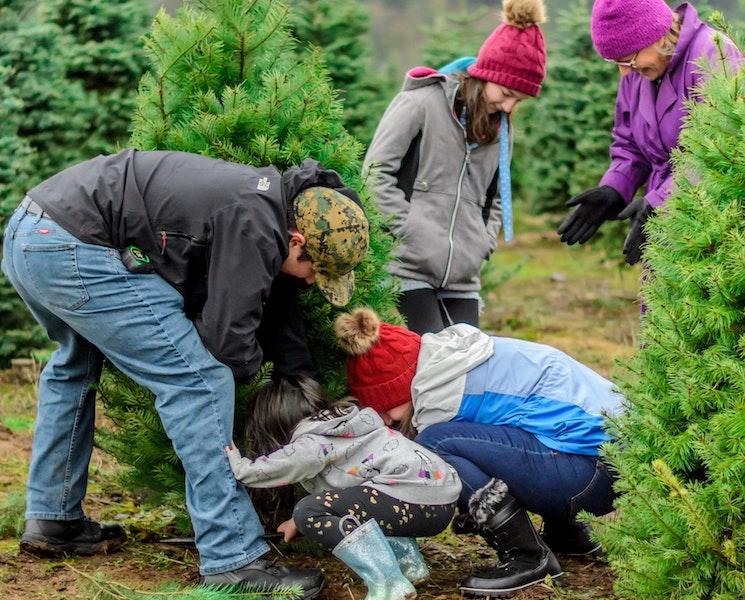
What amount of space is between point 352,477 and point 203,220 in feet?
3.36

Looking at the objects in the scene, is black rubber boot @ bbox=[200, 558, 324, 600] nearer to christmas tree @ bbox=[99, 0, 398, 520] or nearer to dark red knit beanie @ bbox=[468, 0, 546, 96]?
christmas tree @ bbox=[99, 0, 398, 520]

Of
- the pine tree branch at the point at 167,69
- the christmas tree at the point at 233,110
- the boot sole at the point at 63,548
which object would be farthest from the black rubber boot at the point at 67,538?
the pine tree branch at the point at 167,69

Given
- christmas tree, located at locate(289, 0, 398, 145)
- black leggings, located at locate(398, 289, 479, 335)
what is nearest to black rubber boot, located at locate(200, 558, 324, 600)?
black leggings, located at locate(398, 289, 479, 335)

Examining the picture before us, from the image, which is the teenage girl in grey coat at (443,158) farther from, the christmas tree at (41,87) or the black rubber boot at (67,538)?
the christmas tree at (41,87)

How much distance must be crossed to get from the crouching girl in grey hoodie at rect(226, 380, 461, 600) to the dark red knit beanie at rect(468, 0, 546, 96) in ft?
6.07

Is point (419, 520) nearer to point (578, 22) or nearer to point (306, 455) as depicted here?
point (306, 455)

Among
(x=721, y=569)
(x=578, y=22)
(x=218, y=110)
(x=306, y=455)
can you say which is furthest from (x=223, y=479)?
(x=578, y=22)

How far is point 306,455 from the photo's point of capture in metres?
3.51

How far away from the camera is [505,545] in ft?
12.2

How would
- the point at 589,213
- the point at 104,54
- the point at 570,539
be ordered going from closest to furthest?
the point at 570,539
the point at 589,213
the point at 104,54

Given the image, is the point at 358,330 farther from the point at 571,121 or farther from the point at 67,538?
the point at 571,121

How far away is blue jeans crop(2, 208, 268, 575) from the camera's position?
344 cm

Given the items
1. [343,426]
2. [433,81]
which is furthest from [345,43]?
[343,426]

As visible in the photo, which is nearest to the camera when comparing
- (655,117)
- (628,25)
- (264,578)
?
(264,578)
